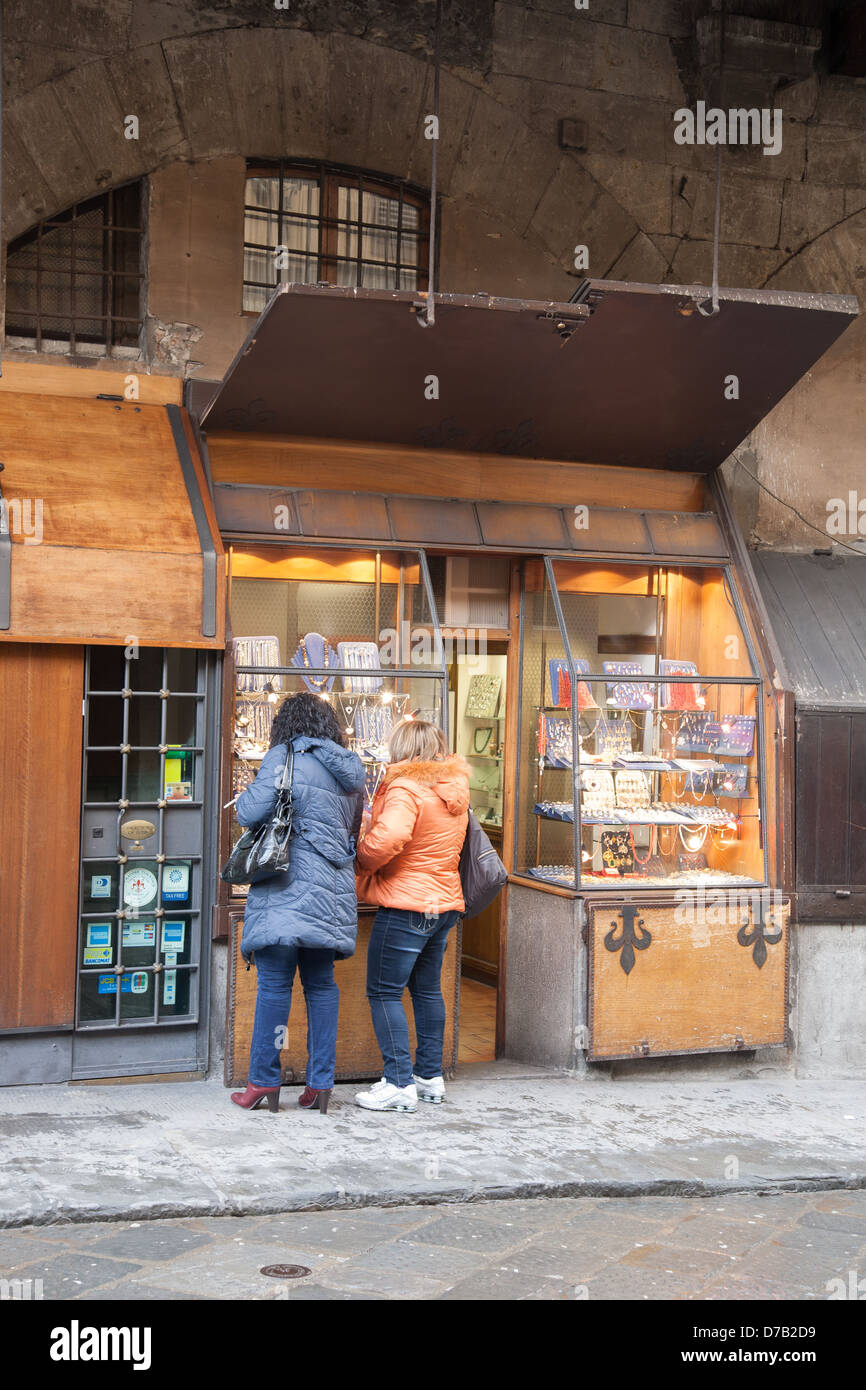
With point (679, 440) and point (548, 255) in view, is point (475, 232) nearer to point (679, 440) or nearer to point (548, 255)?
point (548, 255)

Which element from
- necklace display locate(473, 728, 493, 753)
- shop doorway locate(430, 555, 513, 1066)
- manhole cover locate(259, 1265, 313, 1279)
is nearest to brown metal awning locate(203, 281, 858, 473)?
→ shop doorway locate(430, 555, 513, 1066)

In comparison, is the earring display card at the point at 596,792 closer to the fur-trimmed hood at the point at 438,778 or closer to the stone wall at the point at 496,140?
the fur-trimmed hood at the point at 438,778

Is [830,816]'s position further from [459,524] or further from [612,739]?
[459,524]

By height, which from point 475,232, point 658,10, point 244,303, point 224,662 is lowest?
point 224,662

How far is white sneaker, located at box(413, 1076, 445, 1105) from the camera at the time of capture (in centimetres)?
671

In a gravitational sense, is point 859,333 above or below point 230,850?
above

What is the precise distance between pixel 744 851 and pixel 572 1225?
10.7ft

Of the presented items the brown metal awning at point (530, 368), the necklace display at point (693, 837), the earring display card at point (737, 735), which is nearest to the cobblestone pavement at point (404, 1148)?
the necklace display at point (693, 837)

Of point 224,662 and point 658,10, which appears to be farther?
point 658,10

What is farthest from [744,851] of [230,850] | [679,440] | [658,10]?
[658,10]

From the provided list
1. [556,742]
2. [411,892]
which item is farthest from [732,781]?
[411,892]

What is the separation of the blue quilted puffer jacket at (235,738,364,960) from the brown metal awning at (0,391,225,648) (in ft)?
3.34

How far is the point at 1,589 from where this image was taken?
256 inches

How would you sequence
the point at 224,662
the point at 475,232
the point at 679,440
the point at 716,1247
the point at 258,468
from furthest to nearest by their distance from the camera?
the point at 475,232, the point at 679,440, the point at 258,468, the point at 224,662, the point at 716,1247
